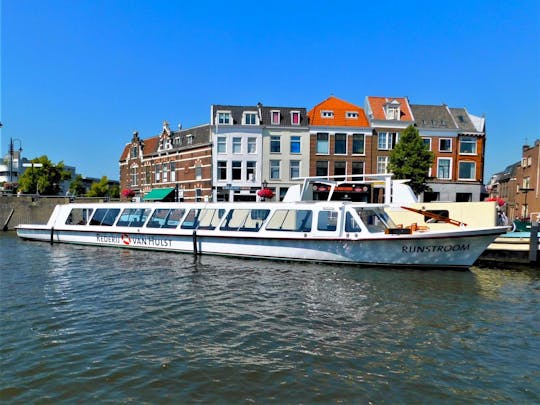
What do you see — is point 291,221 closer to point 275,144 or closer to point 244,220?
point 244,220

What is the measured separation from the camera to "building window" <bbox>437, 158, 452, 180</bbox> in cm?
3994

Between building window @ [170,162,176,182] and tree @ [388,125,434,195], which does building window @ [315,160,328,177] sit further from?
building window @ [170,162,176,182]

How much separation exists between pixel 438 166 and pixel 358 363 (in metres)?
37.6

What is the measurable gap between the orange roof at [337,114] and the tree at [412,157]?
631 centimetres

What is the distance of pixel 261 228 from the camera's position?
16.7 metres

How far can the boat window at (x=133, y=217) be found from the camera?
65.4 ft

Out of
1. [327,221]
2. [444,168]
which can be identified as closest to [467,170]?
[444,168]

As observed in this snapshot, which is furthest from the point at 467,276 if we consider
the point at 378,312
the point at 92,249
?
the point at 92,249

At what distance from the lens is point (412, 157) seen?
113 feet

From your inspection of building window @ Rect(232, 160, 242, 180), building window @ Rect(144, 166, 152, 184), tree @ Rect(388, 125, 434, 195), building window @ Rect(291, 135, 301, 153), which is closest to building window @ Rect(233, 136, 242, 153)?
building window @ Rect(232, 160, 242, 180)

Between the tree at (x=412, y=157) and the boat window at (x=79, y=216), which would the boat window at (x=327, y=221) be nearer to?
the boat window at (x=79, y=216)

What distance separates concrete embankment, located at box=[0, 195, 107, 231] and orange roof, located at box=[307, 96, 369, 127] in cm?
2424

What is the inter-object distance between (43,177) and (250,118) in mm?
31117

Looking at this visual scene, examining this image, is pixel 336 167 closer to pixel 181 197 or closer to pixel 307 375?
pixel 181 197
